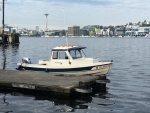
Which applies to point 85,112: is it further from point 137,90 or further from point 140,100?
point 137,90

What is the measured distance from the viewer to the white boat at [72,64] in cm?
2475

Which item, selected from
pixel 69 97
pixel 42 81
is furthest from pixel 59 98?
pixel 42 81

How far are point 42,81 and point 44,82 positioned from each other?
398 millimetres

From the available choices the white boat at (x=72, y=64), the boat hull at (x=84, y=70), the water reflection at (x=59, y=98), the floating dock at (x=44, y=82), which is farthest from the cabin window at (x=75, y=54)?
the water reflection at (x=59, y=98)

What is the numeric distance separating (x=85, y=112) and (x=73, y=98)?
8.33 ft

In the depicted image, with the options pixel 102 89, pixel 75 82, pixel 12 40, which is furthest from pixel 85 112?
pixel 12 40

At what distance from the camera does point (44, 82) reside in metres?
19.8

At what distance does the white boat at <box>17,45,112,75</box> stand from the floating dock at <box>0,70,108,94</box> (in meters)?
2.54

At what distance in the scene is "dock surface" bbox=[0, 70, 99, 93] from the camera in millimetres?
18547

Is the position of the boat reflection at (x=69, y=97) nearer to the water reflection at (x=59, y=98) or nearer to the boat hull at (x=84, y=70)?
the water reflection at (x=59, y=98)

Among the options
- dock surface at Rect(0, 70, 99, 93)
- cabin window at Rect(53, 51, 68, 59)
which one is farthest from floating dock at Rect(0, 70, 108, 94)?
cabin window at Rect(53, 51, 68, 59)

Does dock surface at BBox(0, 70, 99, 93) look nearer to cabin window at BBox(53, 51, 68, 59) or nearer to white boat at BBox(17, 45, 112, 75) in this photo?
white boat at BBox(17, 45, 112, 75)

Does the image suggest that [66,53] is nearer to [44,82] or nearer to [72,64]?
[72,64]

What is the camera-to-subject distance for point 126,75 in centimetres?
3039
